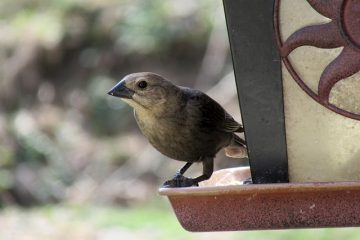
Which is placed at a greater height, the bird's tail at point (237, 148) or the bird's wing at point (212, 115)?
the bird's wing at point (212, 115)

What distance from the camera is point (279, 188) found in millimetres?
2924

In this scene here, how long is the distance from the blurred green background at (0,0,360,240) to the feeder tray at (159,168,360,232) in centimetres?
581

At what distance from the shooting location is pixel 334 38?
9.71 ft

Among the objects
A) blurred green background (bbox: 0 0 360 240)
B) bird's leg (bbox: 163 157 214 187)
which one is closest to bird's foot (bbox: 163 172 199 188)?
bird's leg (bbox: 163 157 214 187)

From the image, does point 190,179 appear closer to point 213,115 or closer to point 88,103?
point 213,115

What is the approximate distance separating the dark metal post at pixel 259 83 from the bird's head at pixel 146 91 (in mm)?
844

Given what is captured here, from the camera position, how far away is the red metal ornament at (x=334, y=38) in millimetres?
2949

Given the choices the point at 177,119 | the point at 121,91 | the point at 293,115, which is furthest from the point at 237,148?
the point at 293,115

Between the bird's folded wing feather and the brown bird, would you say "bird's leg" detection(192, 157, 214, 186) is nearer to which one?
the brown bird

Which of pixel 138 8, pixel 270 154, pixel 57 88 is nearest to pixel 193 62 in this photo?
pixel 138 8

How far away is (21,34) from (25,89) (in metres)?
0.75

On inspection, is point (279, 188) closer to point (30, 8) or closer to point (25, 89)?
point (25, 89)

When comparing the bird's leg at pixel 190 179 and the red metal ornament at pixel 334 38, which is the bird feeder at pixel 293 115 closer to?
the red metal ornament at pixel 334 38

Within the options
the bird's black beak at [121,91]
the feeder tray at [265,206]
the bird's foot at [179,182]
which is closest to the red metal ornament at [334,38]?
the feeder tray at [265,206]
